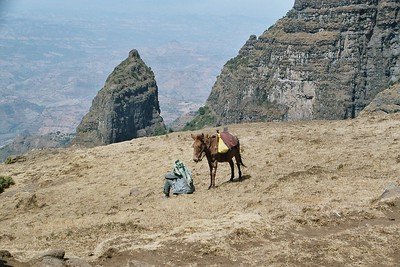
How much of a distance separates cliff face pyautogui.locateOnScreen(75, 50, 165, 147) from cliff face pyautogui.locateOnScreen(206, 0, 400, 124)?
152ft

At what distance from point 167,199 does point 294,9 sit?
7308 inches

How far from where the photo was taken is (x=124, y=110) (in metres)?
179

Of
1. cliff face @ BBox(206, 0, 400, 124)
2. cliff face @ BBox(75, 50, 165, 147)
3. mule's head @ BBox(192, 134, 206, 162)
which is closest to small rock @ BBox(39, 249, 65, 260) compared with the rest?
mule's head @ BBox(192, 134, 206, 162)

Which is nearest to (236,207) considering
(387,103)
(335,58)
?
(387,103)

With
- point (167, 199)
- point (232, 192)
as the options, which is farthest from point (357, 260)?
point (167, 199)

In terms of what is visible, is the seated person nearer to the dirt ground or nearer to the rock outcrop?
the dirt ground

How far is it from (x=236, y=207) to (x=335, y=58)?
16503 cm

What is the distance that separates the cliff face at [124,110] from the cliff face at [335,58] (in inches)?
1819

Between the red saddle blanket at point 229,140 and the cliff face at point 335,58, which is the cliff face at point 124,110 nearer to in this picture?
the cliff face at point 335,58

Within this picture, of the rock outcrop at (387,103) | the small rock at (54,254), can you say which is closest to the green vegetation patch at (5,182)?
the small rock at (54,254)

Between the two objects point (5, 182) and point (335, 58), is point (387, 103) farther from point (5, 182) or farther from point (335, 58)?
point (5, 182)

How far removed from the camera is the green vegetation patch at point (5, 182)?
30477 millimetres

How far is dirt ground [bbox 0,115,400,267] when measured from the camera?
1343 centimetres

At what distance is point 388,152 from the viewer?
2364 cm
